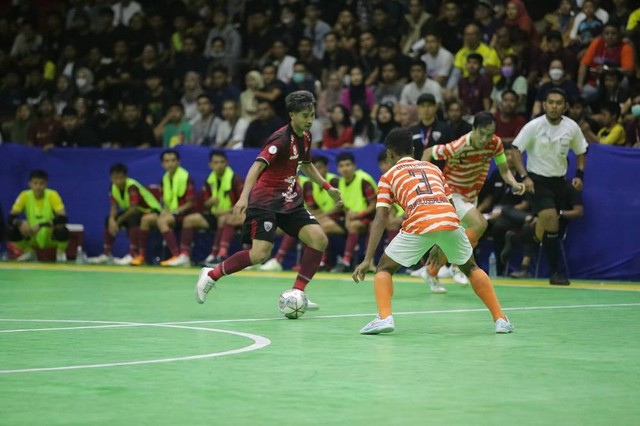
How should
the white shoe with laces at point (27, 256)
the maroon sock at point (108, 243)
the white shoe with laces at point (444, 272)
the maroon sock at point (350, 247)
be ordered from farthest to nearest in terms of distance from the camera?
the white shoe with laces at point (27, 256), the maroon sock at point (108, 243), the maroon sock at point (350, 247), the white shoe with laces at point (444, 272)

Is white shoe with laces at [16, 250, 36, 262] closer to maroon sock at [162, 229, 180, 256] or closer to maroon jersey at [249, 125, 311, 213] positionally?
maroon sock at [162, 229, 180, 256]

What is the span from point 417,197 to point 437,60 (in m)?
10.9

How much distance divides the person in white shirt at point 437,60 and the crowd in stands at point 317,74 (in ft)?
0.08

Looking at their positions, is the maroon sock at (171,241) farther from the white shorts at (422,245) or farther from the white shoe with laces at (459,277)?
the white shorts at (422,245)

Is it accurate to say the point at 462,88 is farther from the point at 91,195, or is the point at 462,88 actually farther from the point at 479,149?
the point at 91,195

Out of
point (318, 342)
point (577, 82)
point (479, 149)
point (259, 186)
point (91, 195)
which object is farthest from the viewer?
point (91, 195)

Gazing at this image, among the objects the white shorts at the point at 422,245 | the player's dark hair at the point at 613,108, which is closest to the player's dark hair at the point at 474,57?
the player's dark hair at the point at 613,108

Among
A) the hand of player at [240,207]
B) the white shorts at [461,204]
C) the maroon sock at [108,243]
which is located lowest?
the maroon sock at [108,243]

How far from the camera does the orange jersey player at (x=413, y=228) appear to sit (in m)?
10.0

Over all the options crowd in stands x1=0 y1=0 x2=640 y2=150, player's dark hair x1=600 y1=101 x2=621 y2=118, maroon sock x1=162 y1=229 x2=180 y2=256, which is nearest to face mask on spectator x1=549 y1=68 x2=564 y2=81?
crowd in stands x1=0 y1=0 x2=640 y2=150

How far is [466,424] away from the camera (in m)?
6.14

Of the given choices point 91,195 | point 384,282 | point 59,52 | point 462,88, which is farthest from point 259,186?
point 59,52

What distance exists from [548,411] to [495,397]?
1.63ft

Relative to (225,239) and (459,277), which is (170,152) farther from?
(459,277)
